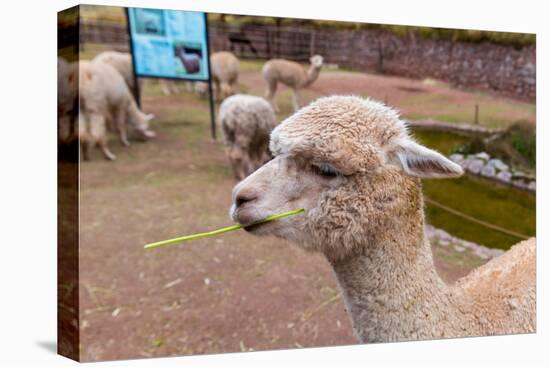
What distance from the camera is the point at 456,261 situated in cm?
462

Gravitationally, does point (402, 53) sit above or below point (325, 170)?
above

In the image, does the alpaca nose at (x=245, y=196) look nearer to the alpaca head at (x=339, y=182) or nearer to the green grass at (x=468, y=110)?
the alpaca head at (x=339, y=182)

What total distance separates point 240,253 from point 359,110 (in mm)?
2260

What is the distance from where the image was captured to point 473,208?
486 centimetres

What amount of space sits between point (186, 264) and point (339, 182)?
7.21ft

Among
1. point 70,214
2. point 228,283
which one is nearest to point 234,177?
point 228,283

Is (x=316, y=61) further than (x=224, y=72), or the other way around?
(x=316, y=61)

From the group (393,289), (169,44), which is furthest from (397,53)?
(393,289)

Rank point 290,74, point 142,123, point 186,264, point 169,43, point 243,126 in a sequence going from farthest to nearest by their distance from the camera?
point 243,126 < point 290,74 < point 186,264 < point 142,123 < point 169,43

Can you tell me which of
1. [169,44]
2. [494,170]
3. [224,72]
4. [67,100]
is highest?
[169,44]

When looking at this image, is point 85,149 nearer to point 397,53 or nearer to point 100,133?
point 100,133

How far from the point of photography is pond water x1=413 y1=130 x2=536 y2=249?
4824mm

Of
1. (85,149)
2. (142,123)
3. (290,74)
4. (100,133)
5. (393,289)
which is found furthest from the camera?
(290,74)

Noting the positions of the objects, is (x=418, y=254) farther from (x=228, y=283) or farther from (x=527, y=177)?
(x=527, y=177)
